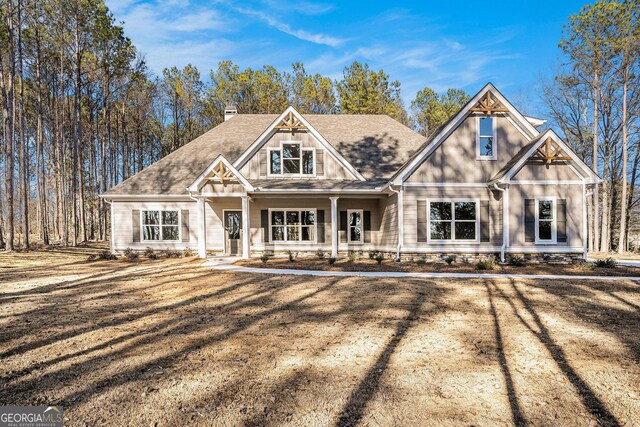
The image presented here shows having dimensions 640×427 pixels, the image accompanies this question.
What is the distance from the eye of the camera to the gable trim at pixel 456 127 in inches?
571

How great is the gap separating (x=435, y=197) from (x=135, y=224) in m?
14.4

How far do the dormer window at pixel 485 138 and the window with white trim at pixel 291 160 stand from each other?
7432 millimetres

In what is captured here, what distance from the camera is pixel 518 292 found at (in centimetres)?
895

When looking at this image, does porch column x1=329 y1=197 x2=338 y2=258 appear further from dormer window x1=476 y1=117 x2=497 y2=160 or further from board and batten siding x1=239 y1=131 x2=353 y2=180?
dormer window x1=476 y1=117 x2=497 y2=160

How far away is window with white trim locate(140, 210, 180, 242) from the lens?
59.0 ft

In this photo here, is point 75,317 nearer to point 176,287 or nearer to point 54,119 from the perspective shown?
point 176,287

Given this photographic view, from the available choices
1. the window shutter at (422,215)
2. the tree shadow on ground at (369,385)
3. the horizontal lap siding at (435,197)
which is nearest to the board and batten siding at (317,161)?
Result: the horizontal lap siding at (435,197)

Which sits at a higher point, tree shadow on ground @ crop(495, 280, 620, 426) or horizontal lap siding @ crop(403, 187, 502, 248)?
horizontal lap siding @ crop(403, 187, 502, 248)

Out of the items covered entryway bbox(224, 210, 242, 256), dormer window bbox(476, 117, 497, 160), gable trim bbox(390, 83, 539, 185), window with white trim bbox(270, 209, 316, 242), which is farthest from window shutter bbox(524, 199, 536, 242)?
covered entryway bbox(224, 210, 242, 256)

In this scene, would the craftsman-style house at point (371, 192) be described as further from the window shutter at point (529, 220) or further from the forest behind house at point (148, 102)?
the forest behind house at point (148, 102)

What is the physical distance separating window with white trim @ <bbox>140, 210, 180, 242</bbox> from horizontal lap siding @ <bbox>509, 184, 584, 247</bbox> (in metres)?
15.4

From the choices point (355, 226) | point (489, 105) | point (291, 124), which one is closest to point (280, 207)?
point (355, 226)

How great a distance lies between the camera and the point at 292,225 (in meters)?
17.5

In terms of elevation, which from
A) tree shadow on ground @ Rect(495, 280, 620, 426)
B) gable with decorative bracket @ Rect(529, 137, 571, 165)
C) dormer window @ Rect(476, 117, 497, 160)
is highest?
dormer window @ Rect(476, 117, 497, 160)
